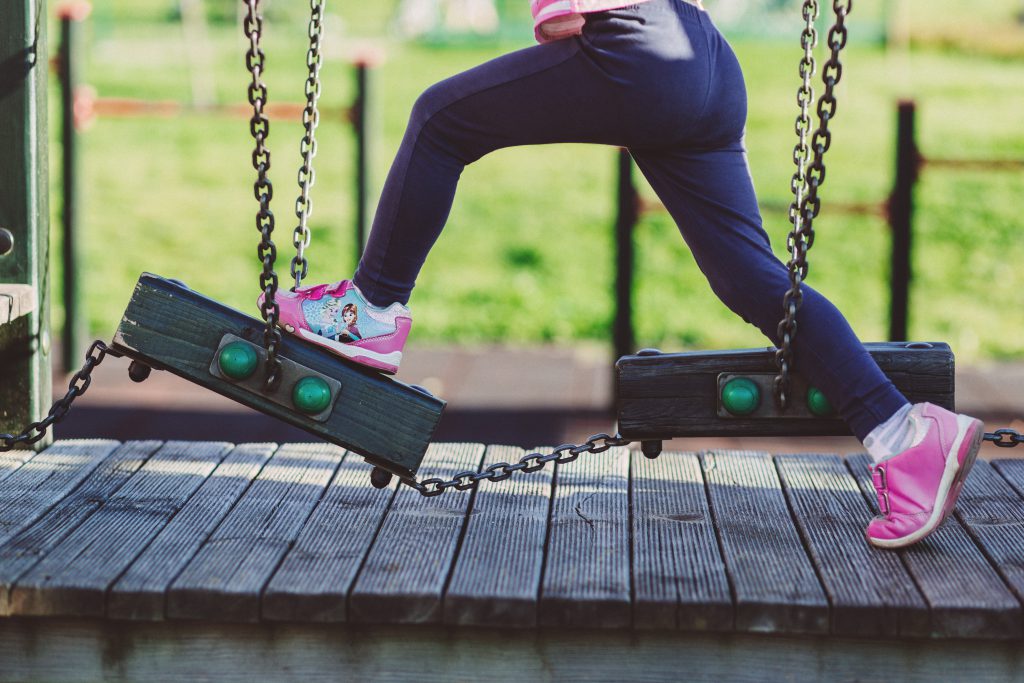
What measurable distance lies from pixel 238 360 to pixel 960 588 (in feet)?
4.43

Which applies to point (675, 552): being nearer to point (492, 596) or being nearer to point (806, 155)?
point (492, 596)

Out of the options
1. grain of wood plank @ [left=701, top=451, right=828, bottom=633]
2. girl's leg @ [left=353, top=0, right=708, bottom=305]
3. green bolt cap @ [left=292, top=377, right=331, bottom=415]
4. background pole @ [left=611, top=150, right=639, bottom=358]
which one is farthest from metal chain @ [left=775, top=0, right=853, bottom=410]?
background pole @ [left=611, top=150, right=639, bottom=358]

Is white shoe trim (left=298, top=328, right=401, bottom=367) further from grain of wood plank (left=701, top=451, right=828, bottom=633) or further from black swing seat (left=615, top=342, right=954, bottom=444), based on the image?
grain of wood plank (left=701, top=451, right=828, bottom=633)

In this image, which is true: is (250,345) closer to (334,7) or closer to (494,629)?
(494,629)

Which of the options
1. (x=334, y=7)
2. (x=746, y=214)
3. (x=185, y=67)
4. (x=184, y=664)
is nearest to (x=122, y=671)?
(x=184, y=664)

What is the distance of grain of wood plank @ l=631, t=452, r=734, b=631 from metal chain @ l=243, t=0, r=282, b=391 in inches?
30.3

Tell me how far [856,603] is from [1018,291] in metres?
5.84

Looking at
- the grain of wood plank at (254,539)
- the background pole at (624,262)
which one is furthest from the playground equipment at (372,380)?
the background pole at (624,262)

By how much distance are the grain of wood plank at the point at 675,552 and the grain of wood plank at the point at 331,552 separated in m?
0.49

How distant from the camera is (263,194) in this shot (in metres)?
2.52

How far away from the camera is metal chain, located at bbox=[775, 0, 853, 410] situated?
2412mm

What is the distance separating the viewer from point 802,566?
2393 mm

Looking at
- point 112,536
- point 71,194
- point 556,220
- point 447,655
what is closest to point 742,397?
point 447,655

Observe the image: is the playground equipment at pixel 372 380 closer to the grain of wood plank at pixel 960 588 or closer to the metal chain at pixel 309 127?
the metal chain at pixel 309 127
